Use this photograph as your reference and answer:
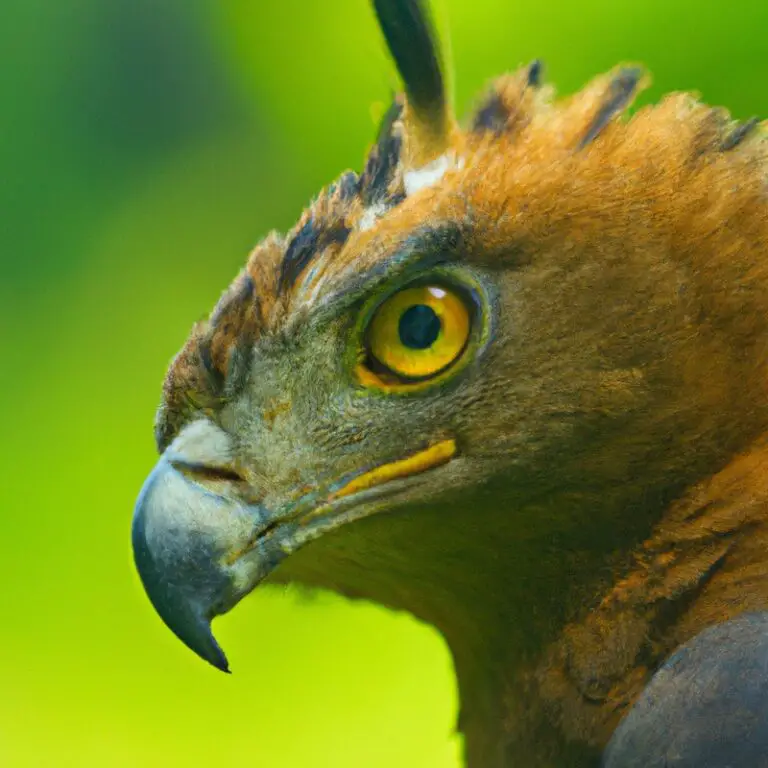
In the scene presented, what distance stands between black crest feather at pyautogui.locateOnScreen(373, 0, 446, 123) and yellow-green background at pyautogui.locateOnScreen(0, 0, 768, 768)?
869 millimetres

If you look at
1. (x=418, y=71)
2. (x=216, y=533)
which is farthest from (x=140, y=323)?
(x=216, y=533)

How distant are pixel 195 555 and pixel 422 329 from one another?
31 centimetres

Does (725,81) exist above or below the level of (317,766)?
above

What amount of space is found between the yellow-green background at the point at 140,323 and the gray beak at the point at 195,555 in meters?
1.06

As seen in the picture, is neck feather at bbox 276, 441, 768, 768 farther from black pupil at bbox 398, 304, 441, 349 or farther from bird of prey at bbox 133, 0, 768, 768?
black pupil at bbox 398, 304, 441, 349

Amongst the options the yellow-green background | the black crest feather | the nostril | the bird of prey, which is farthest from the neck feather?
the yellow-green background

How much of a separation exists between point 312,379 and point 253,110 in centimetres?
163

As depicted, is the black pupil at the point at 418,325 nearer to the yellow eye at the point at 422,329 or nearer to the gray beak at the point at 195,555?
the yellow eye at the point at 422,329

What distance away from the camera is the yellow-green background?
7.48ft

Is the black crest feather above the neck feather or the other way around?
above

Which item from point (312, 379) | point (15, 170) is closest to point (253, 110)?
point (15, 170)

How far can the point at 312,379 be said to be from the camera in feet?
3.57

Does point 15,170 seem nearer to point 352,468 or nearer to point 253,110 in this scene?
point 253,110

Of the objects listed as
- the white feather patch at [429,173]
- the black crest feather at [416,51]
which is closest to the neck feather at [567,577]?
the white feather patch at [429,173]
